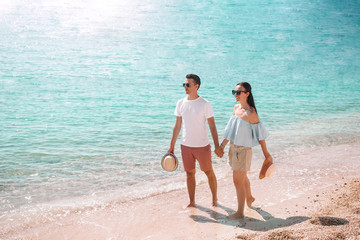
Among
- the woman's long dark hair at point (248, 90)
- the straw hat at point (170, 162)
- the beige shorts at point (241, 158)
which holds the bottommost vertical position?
the straw hat at point (170, 162)

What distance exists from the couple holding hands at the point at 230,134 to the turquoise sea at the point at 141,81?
1737mm

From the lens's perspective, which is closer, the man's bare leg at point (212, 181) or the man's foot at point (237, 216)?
the man's foot at point (237, 216)

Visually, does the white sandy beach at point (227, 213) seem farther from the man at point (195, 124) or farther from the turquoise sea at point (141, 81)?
the man at point (195, 124)

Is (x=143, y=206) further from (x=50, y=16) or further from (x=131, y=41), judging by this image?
(x=50, y=16)

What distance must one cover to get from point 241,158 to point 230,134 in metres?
0.33

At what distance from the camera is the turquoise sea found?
8.20 metres

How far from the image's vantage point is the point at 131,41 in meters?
56.8

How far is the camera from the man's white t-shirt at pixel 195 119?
16.5 ft

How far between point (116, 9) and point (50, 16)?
1210 centimetres

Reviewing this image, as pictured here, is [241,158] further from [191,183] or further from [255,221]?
[191,183]

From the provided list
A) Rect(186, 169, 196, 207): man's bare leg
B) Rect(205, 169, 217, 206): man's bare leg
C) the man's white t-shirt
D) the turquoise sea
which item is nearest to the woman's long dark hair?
the man's white t-shirt

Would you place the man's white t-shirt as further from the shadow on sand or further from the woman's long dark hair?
the shadow on sand

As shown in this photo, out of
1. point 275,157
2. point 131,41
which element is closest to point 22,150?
point 275,157

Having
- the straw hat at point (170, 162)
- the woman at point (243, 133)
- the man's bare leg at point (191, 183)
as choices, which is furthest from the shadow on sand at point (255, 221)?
the straw hat at point (170, 162)
